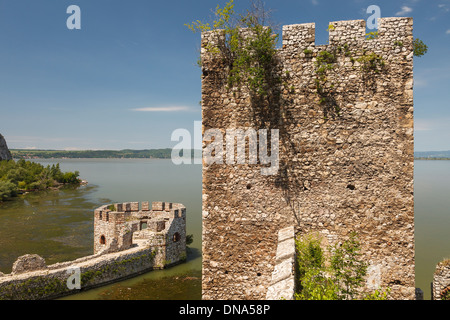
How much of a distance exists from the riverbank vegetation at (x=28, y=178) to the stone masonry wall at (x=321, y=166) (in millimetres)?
75576

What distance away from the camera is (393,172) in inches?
218

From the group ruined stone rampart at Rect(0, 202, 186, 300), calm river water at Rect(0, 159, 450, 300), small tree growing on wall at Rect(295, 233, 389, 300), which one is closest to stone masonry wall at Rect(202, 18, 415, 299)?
small tree growing on wall at Rect(295, 233, 389, 300)

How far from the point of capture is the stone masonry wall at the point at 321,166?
5.52 m

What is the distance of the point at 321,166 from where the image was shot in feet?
19.3

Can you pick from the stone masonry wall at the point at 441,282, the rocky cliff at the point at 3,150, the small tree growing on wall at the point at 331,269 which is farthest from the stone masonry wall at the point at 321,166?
the rocky cliff at the point at 3,150

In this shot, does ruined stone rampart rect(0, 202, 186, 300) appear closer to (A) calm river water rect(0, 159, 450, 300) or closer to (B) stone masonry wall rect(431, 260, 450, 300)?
(A) calm river water rect(0, 159, 450, 300)

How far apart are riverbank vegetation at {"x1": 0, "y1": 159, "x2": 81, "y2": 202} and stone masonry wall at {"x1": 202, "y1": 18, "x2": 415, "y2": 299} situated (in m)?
75.6

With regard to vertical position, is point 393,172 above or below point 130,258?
above

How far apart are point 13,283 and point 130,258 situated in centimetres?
852

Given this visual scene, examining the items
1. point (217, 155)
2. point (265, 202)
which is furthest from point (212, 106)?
point (265, 202)

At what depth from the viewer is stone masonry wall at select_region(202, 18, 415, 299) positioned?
5.52 meters

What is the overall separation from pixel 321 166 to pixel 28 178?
9402 cm
